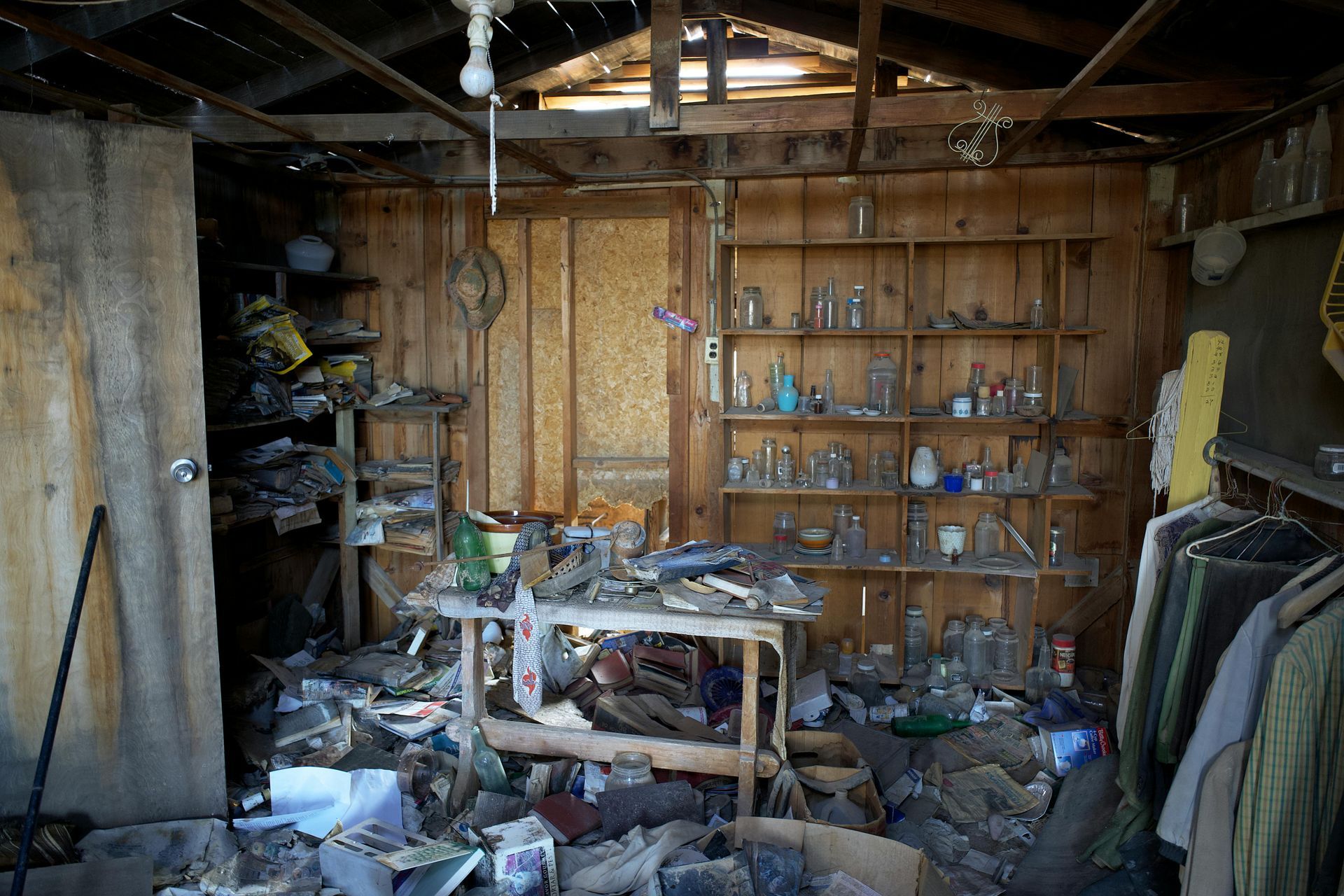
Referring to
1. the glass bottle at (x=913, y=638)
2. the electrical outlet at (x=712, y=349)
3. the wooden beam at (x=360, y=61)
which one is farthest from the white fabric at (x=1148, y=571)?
the wooden beam at (x=360, y=61)

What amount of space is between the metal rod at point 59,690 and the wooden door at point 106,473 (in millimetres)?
46

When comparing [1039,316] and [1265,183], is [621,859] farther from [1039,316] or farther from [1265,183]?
[1265,183]

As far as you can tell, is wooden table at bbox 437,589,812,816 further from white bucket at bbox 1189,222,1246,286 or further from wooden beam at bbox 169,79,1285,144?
white bucket at bbox 1189,222,1246,286

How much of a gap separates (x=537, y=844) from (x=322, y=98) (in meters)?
3.30

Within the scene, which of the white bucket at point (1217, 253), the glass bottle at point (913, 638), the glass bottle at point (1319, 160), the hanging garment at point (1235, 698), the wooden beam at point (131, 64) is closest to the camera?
the hanging garment at point (1235, 698)

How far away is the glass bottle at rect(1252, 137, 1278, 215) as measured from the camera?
2879 mm

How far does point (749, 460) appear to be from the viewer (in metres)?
4.33

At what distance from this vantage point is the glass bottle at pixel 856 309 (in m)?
4.06

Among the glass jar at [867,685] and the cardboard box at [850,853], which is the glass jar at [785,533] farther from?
the cardboard box at [850,853]

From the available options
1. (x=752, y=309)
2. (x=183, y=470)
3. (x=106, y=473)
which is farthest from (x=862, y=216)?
(x=106, y=473)

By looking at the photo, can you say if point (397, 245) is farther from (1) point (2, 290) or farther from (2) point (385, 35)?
(1) point (2, 290)

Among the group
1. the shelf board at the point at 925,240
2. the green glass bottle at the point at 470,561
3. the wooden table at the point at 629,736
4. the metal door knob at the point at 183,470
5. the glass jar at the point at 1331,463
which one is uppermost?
the shelf board at the point at 925,240

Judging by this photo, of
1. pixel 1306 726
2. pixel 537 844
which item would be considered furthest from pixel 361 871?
pixel 1306 726

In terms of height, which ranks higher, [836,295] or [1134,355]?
[836,295]
